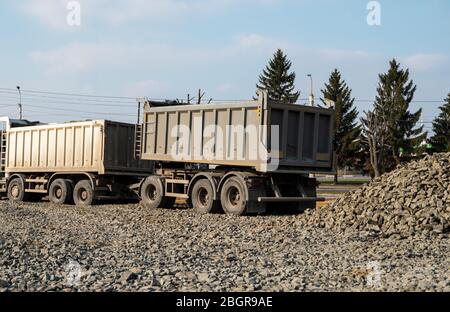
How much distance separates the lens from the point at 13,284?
21.8 ft

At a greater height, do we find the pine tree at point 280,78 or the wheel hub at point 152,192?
the pine tree at point 280,78

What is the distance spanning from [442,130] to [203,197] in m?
47.0

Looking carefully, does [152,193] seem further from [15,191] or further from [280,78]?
[280,78]

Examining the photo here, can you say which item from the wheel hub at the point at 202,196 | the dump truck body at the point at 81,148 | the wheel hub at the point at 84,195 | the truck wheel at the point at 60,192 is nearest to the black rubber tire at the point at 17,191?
the dump truck body at the point at 81,148

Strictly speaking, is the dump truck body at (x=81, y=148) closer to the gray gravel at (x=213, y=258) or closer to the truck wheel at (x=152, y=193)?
the truck wheel at (x=152, y=193)

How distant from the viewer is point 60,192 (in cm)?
2078

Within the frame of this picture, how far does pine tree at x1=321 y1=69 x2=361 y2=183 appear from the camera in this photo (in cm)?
5778

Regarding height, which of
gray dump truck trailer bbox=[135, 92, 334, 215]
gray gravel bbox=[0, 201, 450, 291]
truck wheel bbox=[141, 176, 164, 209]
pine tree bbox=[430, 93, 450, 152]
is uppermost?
pine tree bbox=[430, 93, 450, 152]

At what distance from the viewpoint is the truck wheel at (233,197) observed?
49.7ft

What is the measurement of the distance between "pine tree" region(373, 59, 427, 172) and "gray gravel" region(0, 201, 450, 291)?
44945mm

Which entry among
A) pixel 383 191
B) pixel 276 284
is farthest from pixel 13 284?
pixel 383 191

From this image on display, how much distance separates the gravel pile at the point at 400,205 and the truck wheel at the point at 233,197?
2367mm

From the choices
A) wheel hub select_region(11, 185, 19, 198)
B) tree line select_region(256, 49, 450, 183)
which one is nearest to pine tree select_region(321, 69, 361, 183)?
tree line select_region(256, 49, 450, 183)

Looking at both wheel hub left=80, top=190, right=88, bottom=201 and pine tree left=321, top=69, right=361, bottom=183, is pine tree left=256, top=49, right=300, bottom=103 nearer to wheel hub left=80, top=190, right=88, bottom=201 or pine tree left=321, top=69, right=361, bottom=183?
pine tree left=321, top=69, right=361, bottom=183
